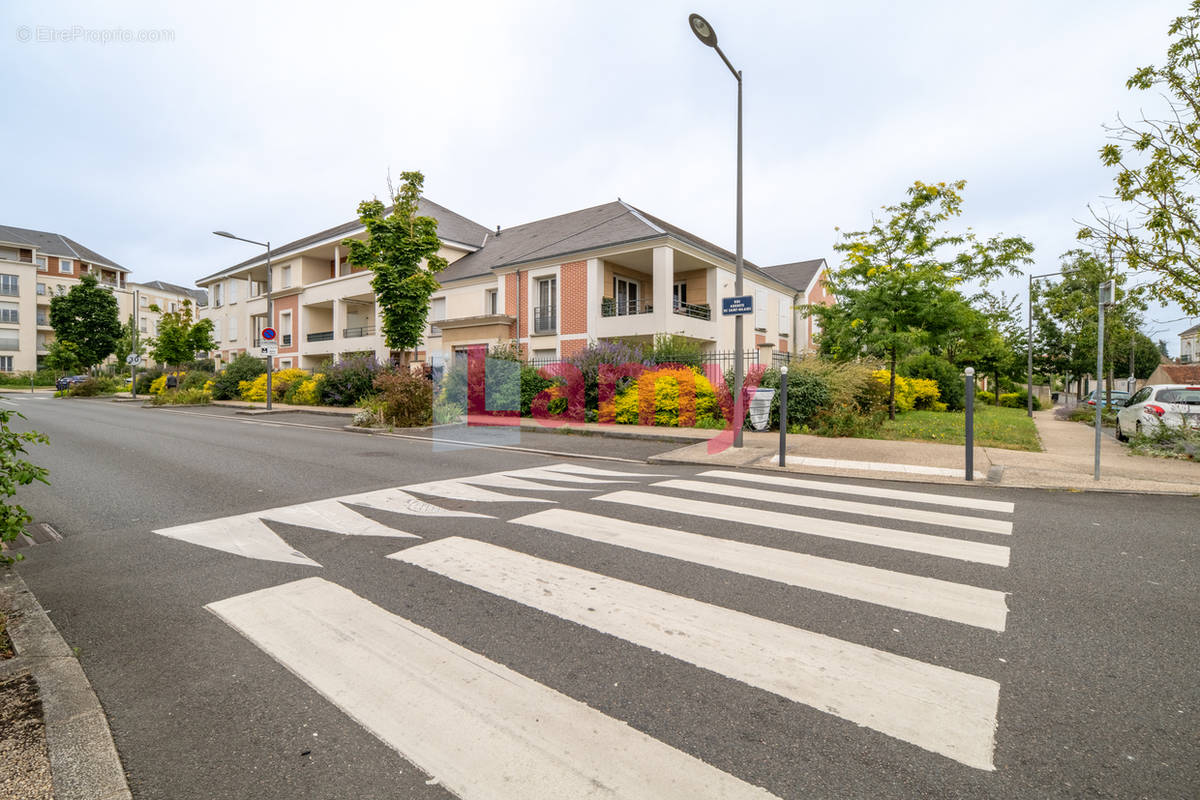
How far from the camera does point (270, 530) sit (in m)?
5.00

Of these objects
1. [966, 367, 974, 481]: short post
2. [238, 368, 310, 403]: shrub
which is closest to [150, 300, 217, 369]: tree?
[238, 368, 310, 403]: shrub

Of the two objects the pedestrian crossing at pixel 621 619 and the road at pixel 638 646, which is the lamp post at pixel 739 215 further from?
the road at pixel 638 646

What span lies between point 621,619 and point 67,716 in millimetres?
2448

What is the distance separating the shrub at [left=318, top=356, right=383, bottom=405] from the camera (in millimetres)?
23141

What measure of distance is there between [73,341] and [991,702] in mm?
58590

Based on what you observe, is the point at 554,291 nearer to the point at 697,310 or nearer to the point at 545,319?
the point at 545,319

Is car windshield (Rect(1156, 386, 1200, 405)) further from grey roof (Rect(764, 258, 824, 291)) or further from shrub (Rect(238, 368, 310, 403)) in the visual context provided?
shrub (Rect(238, 368, 310, 403))

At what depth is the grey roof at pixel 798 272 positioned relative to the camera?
104 ft

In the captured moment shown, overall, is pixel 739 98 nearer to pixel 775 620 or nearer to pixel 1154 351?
pixel 775 620

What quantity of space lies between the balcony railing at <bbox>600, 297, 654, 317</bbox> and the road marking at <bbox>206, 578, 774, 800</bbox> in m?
19.3

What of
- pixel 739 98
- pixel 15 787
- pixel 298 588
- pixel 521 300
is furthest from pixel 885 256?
pixel 15 787

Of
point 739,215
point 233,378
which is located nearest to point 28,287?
point 233,378

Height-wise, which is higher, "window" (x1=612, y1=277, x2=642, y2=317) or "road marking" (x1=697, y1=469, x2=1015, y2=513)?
"window" (x1=612, y1=277, x2=642, y2=317)

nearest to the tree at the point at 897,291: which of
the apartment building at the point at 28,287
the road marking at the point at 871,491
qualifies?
the road marking at the point at 871,491
